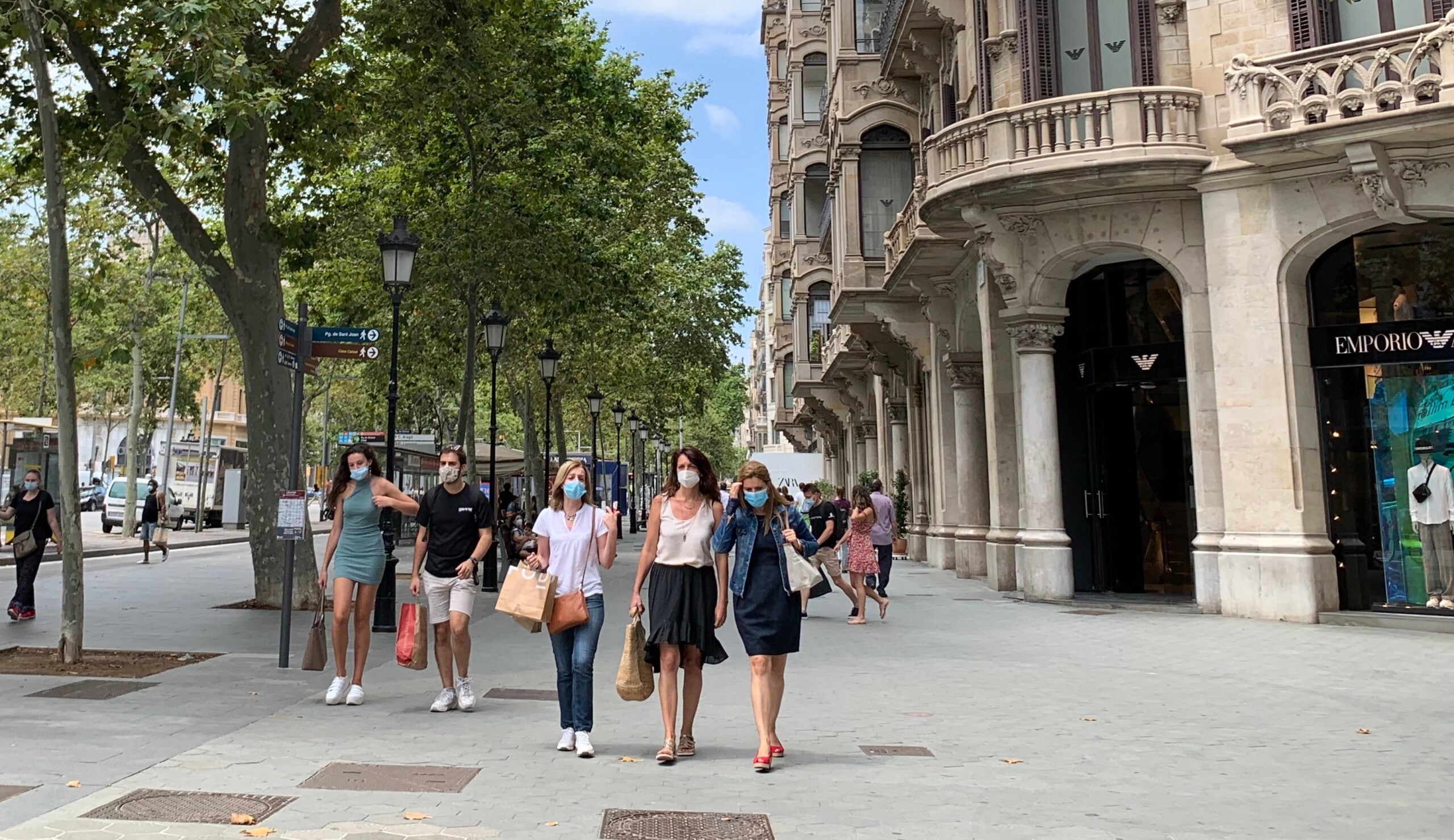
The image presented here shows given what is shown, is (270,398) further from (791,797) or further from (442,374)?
(442,374)

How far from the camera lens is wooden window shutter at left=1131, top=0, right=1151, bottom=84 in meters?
15.9

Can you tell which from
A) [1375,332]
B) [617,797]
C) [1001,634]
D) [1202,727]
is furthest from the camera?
[1375,332]

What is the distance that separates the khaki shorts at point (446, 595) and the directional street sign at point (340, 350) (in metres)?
3.88

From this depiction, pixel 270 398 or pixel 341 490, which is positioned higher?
pixel 270 398

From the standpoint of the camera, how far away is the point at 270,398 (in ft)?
44.6

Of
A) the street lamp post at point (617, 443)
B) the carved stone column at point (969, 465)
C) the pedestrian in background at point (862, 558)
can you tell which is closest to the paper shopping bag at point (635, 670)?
the pedestrian in background at point (862, 558)

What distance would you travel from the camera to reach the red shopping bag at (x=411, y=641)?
8109mm

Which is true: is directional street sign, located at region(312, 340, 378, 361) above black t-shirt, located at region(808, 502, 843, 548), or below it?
above

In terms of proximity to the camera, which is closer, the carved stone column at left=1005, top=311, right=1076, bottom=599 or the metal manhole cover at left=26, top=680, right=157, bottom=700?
the metal manhole cover at left=26, top=680, right=157, bottom=700

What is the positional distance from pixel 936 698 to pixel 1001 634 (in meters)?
4.53

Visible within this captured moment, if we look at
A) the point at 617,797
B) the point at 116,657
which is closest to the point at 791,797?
the point at 617,797

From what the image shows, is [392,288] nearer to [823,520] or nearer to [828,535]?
[828,535]

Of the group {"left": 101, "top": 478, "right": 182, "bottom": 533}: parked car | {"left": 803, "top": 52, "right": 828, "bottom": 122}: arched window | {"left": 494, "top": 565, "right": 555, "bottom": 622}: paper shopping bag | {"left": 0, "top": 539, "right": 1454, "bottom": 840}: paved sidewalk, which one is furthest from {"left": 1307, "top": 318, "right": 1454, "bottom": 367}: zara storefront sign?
{"left": 101, "top": 478, "right": 182, "bottom": 533}: parked car

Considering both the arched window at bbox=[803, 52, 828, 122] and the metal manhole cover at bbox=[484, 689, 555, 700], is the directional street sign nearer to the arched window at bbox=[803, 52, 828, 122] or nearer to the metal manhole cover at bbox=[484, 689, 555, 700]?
the metal manhole cover at bbox=[484, 689, 555, 700]
